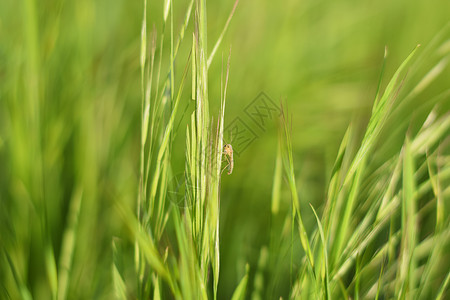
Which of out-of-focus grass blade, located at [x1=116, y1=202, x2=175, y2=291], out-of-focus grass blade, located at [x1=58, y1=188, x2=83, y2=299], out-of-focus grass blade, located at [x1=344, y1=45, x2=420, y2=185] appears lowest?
out-of-focus grass blade, located at [x1=58, y1=188, x2=83, y2=299]

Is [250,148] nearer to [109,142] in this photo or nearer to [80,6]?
[109,142]

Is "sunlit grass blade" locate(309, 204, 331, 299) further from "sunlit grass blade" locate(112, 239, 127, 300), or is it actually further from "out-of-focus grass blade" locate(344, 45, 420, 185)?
"sunlit grass blade" locate(112, 239, 127, 300)

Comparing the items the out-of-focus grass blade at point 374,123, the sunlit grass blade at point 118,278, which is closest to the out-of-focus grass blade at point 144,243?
the sunlit grass blade at point 118,278

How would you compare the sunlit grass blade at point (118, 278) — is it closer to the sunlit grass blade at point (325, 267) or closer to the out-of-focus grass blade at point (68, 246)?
the out-of-focus grass blade at point (68, 246)

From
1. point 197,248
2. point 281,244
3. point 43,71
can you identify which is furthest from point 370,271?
point 43,71

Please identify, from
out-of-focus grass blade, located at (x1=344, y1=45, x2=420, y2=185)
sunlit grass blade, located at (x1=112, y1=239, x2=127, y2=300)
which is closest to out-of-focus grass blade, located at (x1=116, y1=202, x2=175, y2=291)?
sunlit grass blade, located at (x1=112, y1=239, x2=127, y2=300)

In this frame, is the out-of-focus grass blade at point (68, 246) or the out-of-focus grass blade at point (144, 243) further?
the out-of-focus grass blade at point (68, 246)

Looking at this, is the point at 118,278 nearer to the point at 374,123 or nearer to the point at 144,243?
the point at 144,243

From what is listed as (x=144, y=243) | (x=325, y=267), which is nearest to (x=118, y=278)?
(x=144, y=243)
